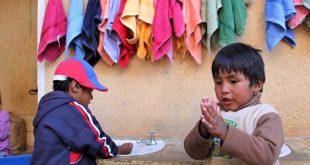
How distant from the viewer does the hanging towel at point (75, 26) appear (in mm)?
→ 2488

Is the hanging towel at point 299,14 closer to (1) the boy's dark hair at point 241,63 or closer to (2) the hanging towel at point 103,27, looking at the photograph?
(1) the boy's dark hair at point 241,63

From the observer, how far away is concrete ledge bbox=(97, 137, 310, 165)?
189cm

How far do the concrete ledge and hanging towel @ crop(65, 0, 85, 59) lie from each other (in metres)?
0.86

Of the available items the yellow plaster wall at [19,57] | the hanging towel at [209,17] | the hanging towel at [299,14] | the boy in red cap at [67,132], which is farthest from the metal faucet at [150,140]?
the yellow plaster wall at [19,57]

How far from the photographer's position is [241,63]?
1286 mm

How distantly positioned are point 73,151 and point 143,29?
3.22 feet

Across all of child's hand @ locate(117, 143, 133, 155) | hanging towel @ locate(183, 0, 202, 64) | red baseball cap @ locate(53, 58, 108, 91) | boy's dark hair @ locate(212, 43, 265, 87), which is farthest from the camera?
hanging towel @ locate(183, 0, 202, 64)

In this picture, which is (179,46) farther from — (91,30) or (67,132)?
(67,132)

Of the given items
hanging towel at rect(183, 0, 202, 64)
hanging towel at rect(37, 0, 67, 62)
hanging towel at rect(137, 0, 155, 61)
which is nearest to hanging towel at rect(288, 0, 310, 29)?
hanging towel at rect(183, 0, 202, 64)

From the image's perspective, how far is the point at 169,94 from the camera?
100 inches

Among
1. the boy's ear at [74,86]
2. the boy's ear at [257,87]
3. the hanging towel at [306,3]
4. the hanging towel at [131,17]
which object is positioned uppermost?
the hanging towel at [306,3]

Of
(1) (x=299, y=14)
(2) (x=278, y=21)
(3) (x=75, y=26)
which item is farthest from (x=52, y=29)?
(1) (x=299, y=14)

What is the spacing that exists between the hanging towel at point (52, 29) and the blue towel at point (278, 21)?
139cm

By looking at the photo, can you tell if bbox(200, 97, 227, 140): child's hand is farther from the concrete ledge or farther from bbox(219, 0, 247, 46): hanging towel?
bbox(219, 0, 247, 46): hanging towel
